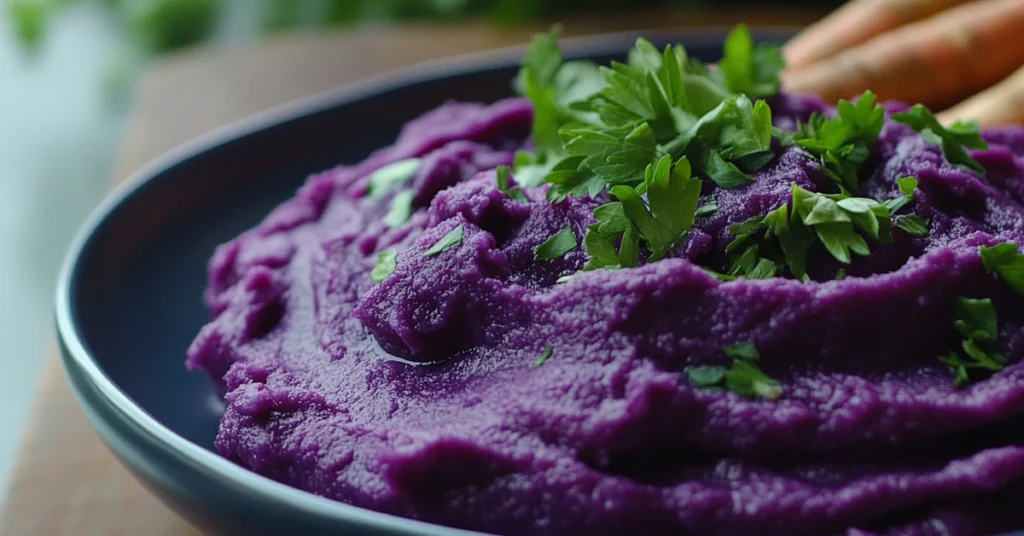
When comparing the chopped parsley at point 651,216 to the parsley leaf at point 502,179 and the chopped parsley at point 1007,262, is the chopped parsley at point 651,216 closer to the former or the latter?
the parsley leaf at point 502,179


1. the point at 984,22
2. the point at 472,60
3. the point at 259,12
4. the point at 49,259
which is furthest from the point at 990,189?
the point at 259,12

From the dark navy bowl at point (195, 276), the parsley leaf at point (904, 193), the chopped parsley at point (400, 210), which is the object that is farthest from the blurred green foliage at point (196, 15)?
the parsley leaf at point (904, 193)

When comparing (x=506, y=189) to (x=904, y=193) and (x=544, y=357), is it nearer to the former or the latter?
(x=544, y=357)

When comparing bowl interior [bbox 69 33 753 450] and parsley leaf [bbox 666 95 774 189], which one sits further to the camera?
bowl interior [bbox 69 33 753 450]

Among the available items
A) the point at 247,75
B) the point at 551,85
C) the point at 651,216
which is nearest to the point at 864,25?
the point at 551,85

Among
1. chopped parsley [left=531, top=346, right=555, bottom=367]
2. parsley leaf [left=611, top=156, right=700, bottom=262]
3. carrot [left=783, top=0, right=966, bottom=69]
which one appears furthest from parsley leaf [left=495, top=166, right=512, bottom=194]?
carrot [left=783, top=0, right=966, bottom=69]

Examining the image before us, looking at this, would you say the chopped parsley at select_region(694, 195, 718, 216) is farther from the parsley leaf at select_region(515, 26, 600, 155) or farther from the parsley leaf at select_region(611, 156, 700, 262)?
the parsley leaf at select_region(515, 26, 600, 155)
